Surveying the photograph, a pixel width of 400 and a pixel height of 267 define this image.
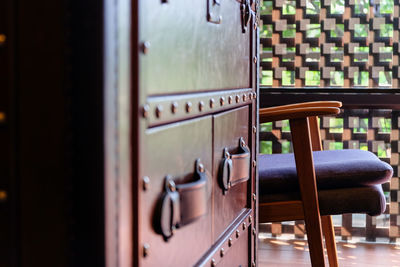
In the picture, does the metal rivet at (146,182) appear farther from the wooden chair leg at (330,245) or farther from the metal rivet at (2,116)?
the wooden chair leg at (330,245)

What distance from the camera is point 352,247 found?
10.6ft

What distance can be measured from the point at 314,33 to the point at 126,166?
263 cm

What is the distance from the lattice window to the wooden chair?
3.83ft

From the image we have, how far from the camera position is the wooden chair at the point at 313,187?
210 centimetres

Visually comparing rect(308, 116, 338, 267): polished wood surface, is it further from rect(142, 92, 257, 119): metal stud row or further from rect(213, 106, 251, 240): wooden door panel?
rect(142, 92, 257, 119): metal stud row

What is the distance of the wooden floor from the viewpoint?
116 inches

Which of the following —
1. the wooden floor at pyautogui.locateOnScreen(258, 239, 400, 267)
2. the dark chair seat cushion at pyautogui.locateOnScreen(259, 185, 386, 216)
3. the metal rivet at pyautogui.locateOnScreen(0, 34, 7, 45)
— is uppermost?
the metal rivet at pyautogui.locateOnScreen(0, 34, 7, 45)

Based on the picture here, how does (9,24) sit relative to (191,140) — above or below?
above

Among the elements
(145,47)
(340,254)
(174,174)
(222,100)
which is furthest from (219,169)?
(340,254)

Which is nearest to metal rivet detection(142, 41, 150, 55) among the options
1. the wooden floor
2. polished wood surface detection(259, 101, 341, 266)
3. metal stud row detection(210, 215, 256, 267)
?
metal stud row detection(210, 215, 256, 267)

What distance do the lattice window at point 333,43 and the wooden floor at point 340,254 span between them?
2.82 feet

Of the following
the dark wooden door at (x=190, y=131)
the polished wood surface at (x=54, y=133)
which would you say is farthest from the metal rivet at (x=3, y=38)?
the dark wooden door at (x=190, y=131)

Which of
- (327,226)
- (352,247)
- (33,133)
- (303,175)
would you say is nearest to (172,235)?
(33,133)

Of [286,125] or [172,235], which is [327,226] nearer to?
[286,125]
